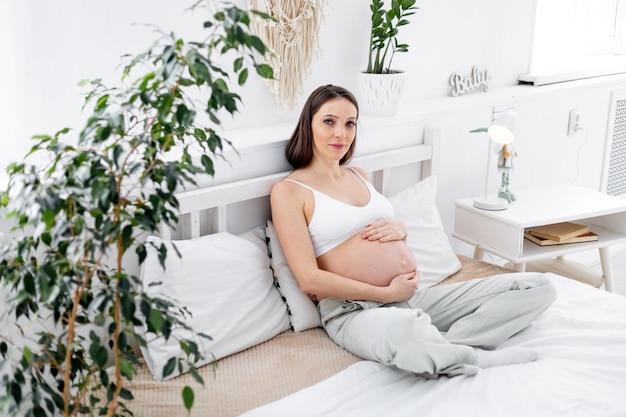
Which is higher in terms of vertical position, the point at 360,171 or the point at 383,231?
the point at 360,171

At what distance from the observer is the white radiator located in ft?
11.2

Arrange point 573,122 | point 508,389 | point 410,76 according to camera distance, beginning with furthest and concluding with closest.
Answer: point 573,122 < point 410,76 < point 508,389

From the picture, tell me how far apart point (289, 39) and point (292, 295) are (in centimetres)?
82

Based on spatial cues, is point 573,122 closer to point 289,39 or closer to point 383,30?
point 383,30

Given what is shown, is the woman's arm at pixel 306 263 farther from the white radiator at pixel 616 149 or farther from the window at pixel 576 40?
the white radiator at pixel 616 149

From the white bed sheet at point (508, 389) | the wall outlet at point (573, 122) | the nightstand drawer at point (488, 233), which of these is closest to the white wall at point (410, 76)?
the wall outlet at point (573, 122)

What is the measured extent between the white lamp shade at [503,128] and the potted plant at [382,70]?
34cm

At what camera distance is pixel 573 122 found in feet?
10.5

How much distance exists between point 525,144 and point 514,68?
357mm

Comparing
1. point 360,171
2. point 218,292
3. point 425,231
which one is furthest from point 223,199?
point 425,231

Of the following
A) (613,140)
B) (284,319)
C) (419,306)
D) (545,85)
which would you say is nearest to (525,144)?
(545,85)

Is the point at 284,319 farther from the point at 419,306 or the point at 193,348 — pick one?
the point at 193,348

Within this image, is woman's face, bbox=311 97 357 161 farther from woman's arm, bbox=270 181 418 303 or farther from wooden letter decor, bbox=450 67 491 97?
wooden letter decor, bbox=450 67 491 97

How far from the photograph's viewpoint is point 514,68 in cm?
317
